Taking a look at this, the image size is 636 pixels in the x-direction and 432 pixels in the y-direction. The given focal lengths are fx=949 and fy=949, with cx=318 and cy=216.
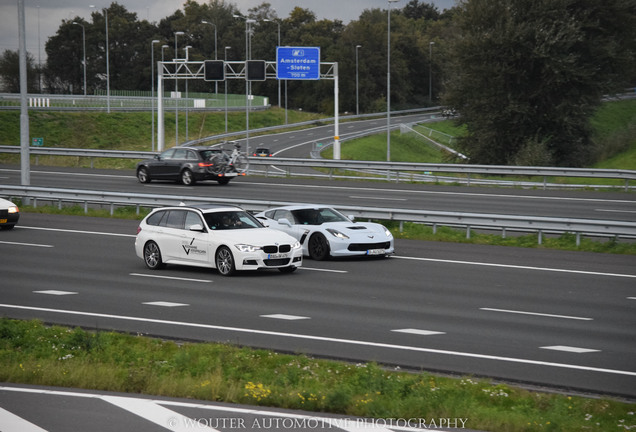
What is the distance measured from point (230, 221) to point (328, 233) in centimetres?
268

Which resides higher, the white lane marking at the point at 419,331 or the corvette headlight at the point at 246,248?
the corvette headlight at the point at 246,248

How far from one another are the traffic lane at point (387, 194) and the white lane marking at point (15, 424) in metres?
21.9

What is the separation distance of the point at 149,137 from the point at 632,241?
212ft

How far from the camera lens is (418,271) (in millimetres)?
20641

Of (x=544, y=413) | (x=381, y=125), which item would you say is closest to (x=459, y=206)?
(x=544, y=413)

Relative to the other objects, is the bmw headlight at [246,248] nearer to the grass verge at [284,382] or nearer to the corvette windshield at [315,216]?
the corvette windshield at [315,216]

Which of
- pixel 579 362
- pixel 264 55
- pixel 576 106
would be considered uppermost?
pixel 264 55

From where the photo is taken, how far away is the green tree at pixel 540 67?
57.1m

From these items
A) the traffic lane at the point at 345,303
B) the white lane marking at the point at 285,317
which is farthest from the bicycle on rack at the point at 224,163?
the white lane marking at the point at 285,317

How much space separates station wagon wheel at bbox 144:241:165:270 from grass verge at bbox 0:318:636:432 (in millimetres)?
8025

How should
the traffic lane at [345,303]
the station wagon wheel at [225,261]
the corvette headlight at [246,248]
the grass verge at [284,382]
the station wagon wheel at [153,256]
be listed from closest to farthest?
the grass verge at [284,382] → the traffic lane at [345,303] → the corvette headlight at [246,248] → the station wagon wheel at [225,261] → the station wagon wheel at [153,256]

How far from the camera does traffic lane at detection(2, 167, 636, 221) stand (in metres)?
33.2

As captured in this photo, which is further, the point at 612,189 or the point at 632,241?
the point at 612,189

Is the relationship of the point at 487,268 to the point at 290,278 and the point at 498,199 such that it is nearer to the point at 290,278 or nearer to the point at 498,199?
the point at 290,278
